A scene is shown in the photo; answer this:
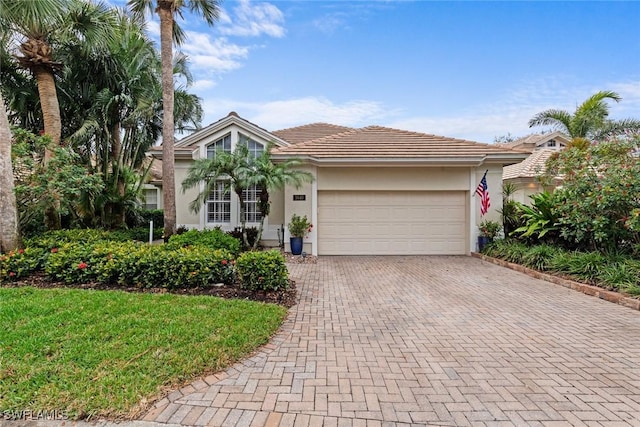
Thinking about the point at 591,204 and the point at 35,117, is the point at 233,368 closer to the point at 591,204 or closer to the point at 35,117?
the point at 591,204

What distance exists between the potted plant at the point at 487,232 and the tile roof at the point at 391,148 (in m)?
2.36

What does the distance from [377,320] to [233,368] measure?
89.1 inches

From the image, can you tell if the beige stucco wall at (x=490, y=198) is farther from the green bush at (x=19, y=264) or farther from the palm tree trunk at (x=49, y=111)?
the palm tree trunk at (x=49, y=111)

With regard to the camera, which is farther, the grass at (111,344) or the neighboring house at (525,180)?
the neighboring house at (525,180)

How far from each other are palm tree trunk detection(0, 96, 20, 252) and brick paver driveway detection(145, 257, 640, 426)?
22.3 ft

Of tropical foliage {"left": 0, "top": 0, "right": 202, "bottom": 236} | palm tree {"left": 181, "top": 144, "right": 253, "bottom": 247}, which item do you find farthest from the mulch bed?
palm tree {"left": 181, "top": 144, "right": 253, "bottom": 247}

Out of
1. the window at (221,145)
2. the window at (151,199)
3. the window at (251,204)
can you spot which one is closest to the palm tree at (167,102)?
the window at (221,145)

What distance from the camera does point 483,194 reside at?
10.1 meters

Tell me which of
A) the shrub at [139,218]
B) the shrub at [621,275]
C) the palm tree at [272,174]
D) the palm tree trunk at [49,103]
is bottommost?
the shrub at [621,275]

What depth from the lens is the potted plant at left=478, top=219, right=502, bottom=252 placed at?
10.1m

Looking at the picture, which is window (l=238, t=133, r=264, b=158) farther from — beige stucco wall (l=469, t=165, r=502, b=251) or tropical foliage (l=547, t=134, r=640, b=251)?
tropical foliage (l=547, t=134, r=640, b=251)

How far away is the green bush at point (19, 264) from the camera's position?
235 inches

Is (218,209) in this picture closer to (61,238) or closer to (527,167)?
(61,238)

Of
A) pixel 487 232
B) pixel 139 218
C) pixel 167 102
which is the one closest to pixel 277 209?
pixel 167 102
